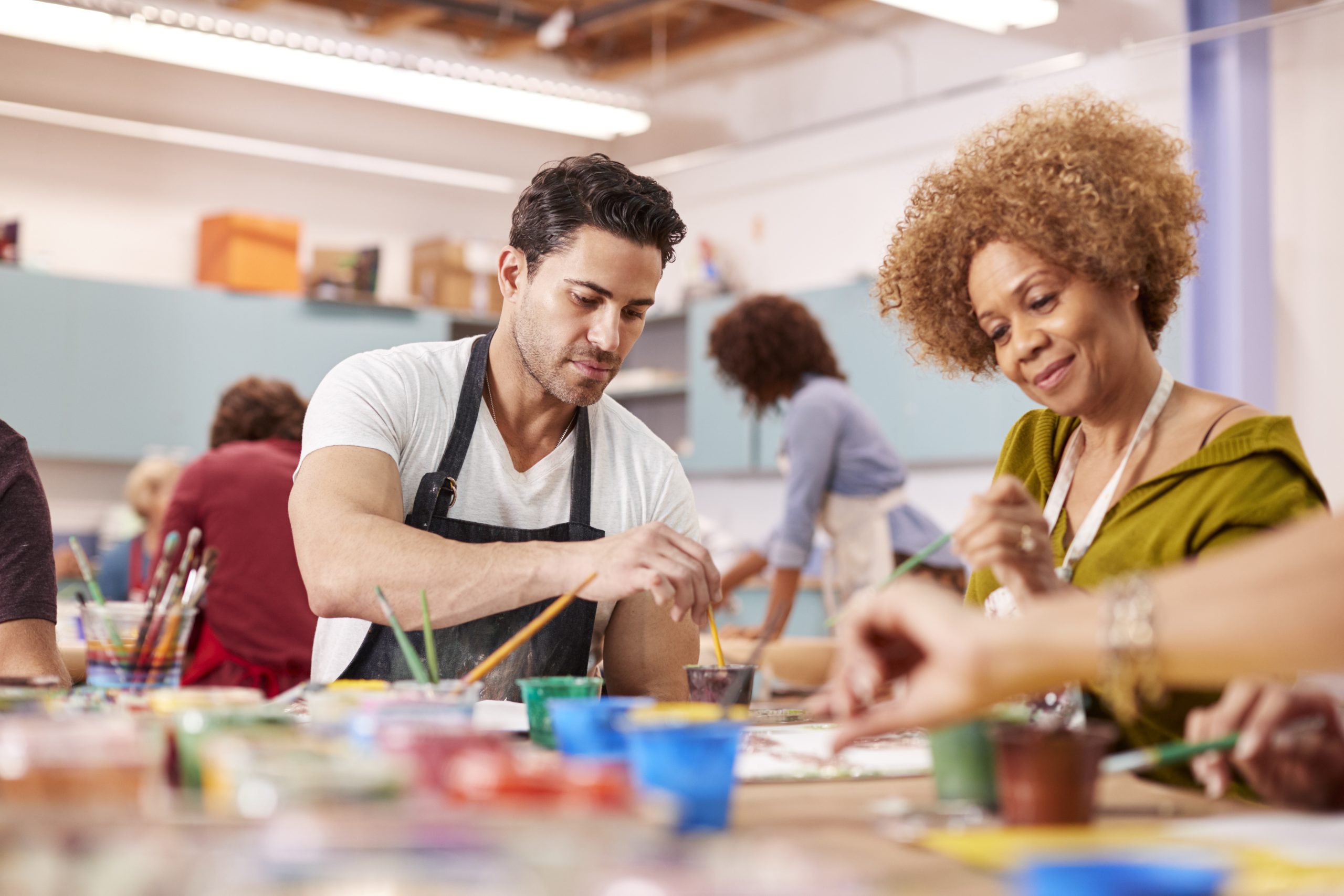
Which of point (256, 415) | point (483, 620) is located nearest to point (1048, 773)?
point (483, 620)

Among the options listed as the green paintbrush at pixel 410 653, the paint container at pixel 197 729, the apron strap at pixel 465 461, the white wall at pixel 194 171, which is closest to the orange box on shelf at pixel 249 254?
the white wall at pixel 194 171

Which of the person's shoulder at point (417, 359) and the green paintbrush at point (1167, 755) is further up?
the person's shoulder at point (417, 359)

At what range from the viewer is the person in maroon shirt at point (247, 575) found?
3.26 m

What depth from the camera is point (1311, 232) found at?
4.91 m

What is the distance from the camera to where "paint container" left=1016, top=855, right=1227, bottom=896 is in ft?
2.19

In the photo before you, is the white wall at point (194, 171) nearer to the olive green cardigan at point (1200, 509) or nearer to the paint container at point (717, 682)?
the paint container at point (717, 682)

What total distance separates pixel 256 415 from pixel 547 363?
1.84 meters

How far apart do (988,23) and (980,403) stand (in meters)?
1.54

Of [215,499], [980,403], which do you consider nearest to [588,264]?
[215,499]

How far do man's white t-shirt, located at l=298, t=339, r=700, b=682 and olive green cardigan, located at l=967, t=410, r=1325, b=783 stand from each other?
25.5 inches

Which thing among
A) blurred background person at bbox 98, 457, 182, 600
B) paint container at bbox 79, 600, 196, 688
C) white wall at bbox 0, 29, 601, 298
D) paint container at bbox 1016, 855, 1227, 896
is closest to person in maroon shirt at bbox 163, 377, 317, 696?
paint container at bbox 79, 600, 196, 688

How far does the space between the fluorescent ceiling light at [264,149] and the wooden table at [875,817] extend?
6260 millimetres

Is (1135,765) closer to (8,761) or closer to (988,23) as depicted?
(8,761)

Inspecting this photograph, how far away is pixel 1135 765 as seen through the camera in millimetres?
1104
